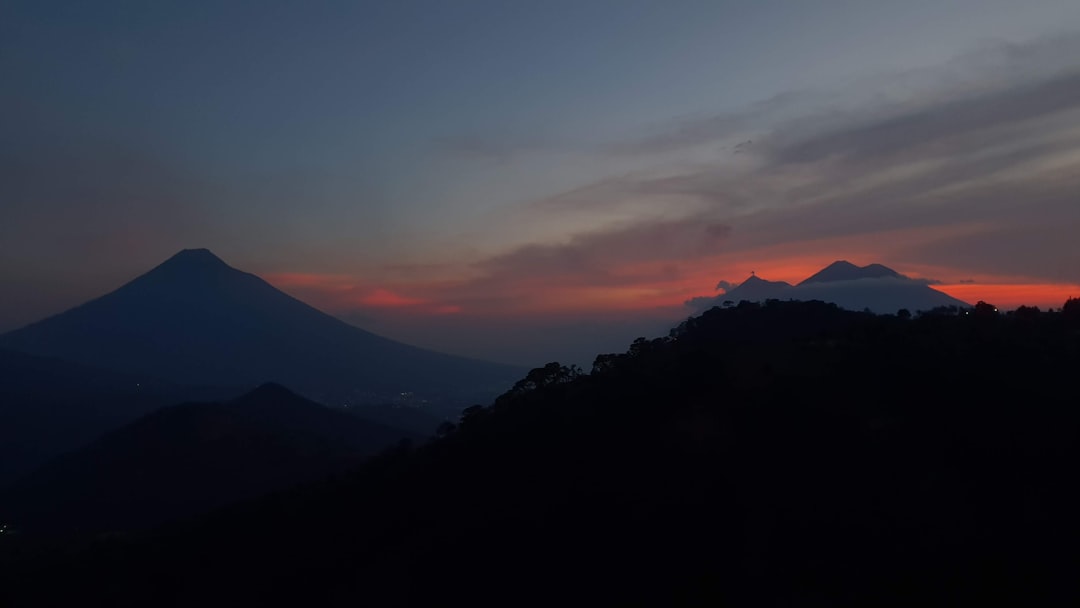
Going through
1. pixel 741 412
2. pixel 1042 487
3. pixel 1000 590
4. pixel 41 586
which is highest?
pixel 741 412

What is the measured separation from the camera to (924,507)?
68.4 ft

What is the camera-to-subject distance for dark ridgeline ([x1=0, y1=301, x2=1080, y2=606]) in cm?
1934

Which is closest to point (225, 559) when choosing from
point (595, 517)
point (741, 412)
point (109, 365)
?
point (595, 517)

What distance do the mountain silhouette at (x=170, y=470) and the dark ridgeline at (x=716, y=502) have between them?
18817 millimetres

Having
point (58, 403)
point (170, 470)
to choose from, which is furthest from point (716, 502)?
point (58, 403)

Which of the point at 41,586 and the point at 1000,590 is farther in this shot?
the point at 41,586

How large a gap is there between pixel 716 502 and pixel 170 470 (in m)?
54.8

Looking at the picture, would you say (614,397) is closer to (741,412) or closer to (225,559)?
(741,412)

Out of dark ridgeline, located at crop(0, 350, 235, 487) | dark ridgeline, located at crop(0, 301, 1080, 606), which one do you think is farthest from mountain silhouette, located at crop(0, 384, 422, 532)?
dark ridgeline, located at crop(0, 301, 1080, 606)

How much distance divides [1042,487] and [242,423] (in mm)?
67319

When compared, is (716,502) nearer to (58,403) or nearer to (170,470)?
(170,470)

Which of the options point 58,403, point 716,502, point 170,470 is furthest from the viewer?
point 58,403

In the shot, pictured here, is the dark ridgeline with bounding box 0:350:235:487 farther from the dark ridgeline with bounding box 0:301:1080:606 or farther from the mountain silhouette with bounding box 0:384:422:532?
the dark ridgeline with bounding box 0:301:1080:606

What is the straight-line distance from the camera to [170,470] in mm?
61438
